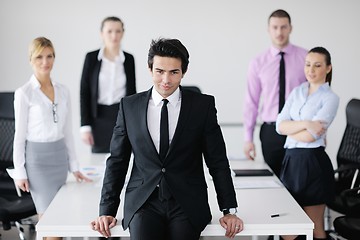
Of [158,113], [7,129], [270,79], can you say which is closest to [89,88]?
[7,129]

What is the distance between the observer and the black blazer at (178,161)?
9.59 ft

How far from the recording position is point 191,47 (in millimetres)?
6000

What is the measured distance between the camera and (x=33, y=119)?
3770 mm

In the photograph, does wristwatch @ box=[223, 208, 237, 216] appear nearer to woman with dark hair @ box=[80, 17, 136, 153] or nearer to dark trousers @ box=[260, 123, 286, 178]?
dark trousers @ box=[260, 123, 286, 178]

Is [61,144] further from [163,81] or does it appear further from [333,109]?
[333,109]

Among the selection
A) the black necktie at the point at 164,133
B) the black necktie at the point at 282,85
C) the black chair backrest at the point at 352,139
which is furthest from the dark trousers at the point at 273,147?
the black necktie at the point at 164,133

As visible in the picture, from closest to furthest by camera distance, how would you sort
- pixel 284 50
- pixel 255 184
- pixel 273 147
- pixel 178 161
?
1. pixel 178 161
2. pixel 255 184
3. pixel 273 147
4. pixel 284 50

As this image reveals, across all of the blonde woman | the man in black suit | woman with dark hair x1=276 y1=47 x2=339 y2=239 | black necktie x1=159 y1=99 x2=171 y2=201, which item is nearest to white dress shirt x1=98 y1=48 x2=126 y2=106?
the blonde woman

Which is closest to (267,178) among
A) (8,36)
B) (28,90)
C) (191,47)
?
(28,90)

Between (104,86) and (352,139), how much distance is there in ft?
6.17

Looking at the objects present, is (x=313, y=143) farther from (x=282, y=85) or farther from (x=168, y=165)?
(x=168, y=165)

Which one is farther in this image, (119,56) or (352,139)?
(119,56)

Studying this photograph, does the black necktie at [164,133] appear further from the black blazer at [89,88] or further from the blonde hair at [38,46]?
the black blazer at [89,88]

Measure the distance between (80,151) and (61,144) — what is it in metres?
2.31
